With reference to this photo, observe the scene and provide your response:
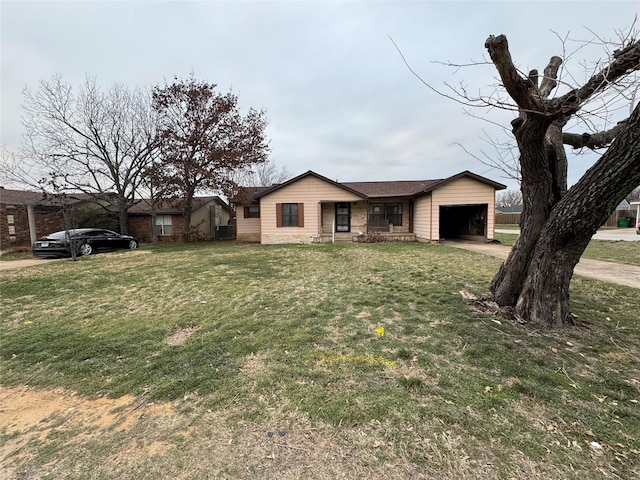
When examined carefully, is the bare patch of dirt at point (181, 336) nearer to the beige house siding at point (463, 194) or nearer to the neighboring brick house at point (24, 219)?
the beige house siding at point (463, 194)

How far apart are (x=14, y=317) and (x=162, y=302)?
230cm

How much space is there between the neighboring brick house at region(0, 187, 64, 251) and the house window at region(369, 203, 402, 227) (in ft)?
58.1

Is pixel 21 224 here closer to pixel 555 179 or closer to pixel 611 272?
pixel 555 179

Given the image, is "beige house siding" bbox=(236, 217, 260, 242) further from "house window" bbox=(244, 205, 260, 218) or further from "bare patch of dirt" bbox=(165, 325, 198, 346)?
"bare patch of dirt" bbox=(165, 325, 198, 346)

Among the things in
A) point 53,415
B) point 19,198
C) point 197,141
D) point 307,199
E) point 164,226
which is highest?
point 197,141

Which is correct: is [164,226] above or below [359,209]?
below

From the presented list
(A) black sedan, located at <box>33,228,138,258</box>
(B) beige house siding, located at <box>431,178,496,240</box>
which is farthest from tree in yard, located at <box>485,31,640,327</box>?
(A) black sedan, located at <box>33,228,138,258</box>

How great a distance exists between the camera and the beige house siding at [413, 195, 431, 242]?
1530 centimetres

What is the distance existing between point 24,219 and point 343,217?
1866cm

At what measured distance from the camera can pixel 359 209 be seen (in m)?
17.4

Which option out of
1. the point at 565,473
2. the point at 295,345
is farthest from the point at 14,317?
the point at 565,473

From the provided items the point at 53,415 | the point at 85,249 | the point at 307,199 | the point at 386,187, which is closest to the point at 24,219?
the point at 85,249

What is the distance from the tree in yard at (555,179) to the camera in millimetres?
3033

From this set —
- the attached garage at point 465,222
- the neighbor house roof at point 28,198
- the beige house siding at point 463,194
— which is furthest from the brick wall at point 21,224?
the attached garage at point 465,222
